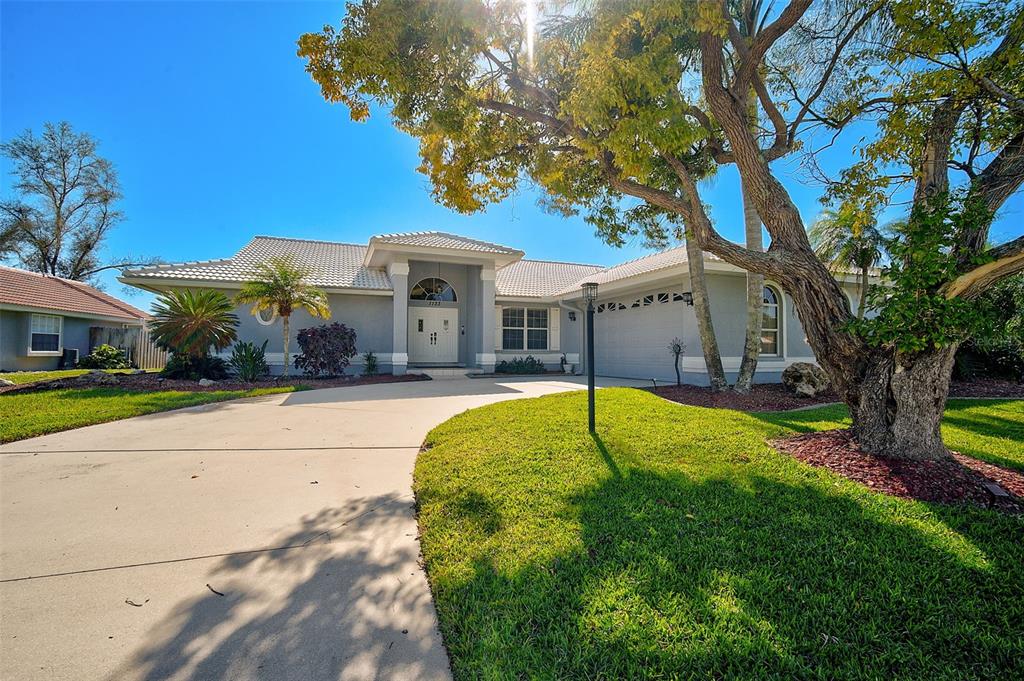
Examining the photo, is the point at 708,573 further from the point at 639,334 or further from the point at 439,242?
the point at 439,242

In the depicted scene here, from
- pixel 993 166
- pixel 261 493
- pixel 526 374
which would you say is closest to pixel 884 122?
pixel 993 166

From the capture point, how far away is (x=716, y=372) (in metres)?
9.09

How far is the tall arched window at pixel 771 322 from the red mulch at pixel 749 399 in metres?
Result: 2.82

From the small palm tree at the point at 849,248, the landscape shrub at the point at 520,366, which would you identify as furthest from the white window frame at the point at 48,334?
the small palm tree at the point at 849,248

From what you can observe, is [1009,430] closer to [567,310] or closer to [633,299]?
[633,299]

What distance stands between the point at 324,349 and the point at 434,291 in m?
4.85

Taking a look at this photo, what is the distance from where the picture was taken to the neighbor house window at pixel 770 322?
40.0 feet

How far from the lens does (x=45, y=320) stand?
15.3 metres

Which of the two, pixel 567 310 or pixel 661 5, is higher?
pixel 661 5

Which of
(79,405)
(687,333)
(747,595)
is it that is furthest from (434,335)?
(747,595)

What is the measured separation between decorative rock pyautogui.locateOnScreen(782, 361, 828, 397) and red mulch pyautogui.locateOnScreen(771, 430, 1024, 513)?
196 inches

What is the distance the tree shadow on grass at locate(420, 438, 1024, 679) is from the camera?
1766mm

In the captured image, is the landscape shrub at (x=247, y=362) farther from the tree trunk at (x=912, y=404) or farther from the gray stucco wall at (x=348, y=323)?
the tree trunk at (x=912, y=404)

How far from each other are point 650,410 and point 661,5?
5.25 meters
